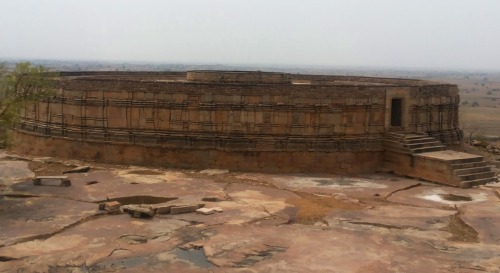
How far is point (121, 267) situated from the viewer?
884 centimetres

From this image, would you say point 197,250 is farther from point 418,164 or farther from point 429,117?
point 429,117

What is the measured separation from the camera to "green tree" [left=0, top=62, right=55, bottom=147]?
12.9 m

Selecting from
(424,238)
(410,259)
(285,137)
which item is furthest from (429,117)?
(410,259)

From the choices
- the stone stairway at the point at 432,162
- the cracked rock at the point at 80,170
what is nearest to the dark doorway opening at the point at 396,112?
the stone stairway at the point at 432,162

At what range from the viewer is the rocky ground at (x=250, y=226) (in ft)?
30.1

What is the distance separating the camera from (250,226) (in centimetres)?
1114

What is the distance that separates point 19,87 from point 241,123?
21.8 ft

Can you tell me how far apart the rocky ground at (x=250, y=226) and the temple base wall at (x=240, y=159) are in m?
0.95

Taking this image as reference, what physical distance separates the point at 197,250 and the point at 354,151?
8942 millimetres

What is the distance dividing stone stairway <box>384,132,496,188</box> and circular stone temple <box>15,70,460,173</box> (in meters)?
0.54

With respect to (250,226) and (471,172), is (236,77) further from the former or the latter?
(250,226)

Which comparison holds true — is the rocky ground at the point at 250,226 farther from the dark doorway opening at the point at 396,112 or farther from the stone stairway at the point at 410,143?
the dark doorway opening at the point at 396,112

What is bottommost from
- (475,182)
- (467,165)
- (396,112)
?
(475,182)

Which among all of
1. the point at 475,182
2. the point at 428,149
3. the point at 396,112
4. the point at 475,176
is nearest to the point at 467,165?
the point at 475,176
